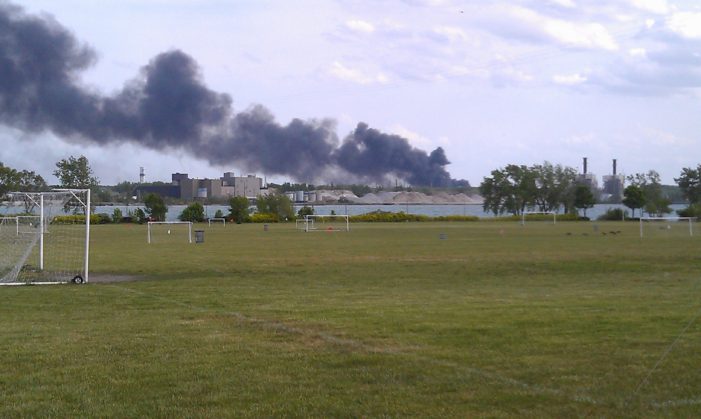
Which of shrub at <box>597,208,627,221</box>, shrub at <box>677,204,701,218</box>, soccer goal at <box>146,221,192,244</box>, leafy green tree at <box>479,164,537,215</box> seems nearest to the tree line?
leafy green tree at <box>479,164,537,215</box>

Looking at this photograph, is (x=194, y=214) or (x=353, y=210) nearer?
(x=194, y=214)

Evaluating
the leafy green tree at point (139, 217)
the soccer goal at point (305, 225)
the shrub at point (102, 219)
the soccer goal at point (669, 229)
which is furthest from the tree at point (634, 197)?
the shrub at point (102, 219)

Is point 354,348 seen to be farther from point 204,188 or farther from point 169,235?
point 204,188

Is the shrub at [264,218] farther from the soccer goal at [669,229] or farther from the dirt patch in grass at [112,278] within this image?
the dirt patch in grass at [112,278]

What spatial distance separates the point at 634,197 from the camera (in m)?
89.0

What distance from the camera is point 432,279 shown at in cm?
2030

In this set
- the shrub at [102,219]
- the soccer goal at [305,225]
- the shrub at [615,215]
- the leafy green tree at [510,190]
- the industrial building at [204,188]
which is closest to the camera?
the soccer goal at [305,225]

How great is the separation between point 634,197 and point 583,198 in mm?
11572

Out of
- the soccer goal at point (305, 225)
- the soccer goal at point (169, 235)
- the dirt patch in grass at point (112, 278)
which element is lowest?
the dirt patch in grass at point (112, 278)

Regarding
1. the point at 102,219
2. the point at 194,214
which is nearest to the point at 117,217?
the point at 102,219

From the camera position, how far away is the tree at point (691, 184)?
272 feet

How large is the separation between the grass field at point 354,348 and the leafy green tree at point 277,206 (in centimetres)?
6762

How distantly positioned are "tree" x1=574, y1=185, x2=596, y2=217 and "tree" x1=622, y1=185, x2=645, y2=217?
29.3 feet

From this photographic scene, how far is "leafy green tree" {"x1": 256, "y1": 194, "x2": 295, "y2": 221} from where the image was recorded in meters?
87.4
